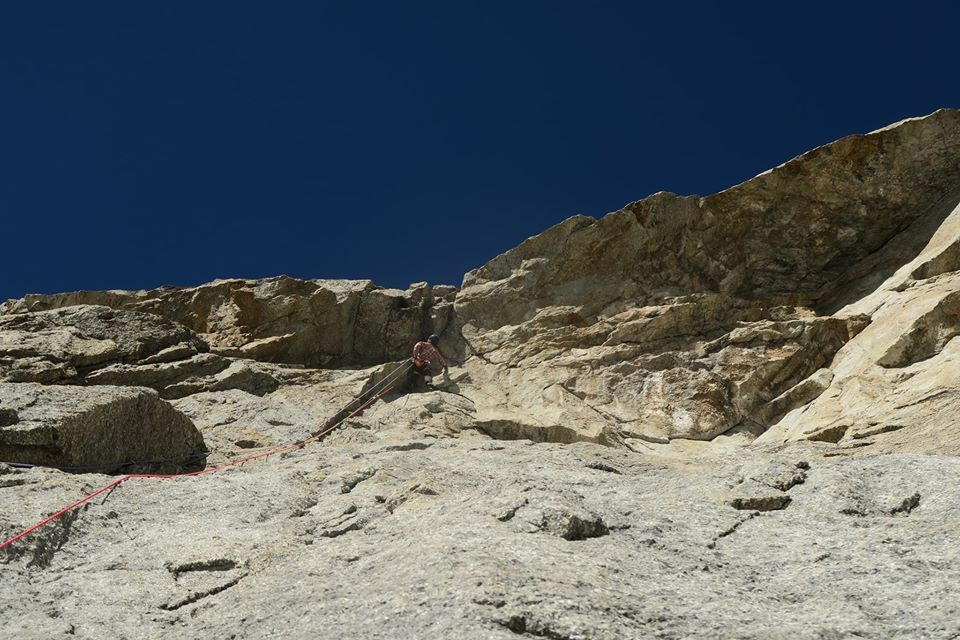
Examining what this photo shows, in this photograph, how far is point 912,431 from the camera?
10641 mm

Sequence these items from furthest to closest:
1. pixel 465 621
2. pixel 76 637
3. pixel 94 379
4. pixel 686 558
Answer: pixel 94 379 < pixel 686 558 < pixel 76 637 < pixel 465 621

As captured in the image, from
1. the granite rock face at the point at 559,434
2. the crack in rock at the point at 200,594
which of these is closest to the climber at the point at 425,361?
the granite rock face at the point at 559,434

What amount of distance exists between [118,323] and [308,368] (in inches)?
167

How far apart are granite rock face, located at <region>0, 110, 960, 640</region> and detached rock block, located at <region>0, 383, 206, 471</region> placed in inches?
2.0

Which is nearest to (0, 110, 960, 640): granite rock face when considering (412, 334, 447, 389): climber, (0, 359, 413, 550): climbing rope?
(0, 359, 413, 550): climbing rope

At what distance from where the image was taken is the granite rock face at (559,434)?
224 inches

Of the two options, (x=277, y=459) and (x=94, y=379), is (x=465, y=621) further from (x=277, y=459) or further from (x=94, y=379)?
(x=94, y=379)

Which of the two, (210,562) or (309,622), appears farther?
(210,562)

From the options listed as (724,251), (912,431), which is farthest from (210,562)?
(724,251)

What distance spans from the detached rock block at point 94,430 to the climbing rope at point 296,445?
0.40 m

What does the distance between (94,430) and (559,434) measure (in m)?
7.56

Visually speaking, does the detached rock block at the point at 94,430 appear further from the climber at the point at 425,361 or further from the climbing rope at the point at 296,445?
the climber at the point at 425,361

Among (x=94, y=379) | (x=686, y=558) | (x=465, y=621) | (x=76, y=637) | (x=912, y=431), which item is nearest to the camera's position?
(x=465, y=621)

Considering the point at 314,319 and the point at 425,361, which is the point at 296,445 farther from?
the point at 314,319
